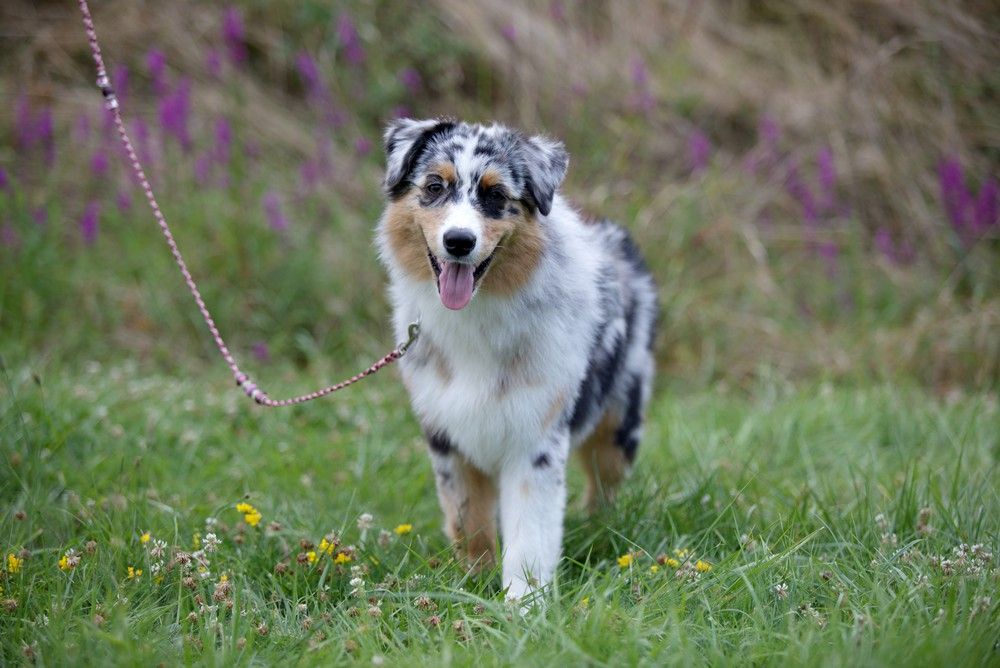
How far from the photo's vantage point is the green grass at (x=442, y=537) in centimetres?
252

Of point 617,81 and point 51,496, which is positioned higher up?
point 617,81

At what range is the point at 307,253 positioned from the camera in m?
6.18

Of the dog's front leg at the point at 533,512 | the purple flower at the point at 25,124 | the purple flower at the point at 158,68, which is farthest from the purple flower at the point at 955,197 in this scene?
the purple flower at the point at 25,124

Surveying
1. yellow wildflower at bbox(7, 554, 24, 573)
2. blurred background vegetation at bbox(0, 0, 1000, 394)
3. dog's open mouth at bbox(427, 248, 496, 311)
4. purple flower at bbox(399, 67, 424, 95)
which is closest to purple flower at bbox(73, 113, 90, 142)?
blurred background vegetation at bbox(0, 0, 1000, 394)

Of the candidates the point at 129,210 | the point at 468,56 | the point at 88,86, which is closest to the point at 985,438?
the point at 468,56

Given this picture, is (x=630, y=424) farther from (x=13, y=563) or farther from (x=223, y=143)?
(x=223, y=143)

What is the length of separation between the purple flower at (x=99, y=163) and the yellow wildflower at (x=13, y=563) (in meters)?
4.23

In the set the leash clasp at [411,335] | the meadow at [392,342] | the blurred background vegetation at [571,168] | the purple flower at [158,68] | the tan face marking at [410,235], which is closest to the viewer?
the meadow at [392,342]

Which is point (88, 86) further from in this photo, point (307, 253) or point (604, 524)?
point (604, 524)

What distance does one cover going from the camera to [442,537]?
3748 mm

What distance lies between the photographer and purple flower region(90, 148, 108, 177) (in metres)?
6.44

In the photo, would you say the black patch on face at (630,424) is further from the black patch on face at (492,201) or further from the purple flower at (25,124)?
the purple flower at (25,124)

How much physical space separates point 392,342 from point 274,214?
124 cm

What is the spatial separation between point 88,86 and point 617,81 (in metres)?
4.59
